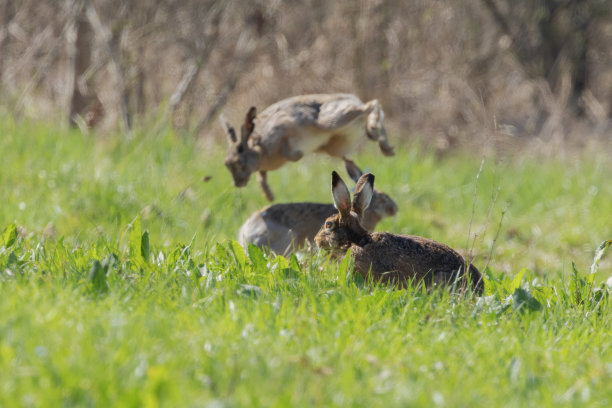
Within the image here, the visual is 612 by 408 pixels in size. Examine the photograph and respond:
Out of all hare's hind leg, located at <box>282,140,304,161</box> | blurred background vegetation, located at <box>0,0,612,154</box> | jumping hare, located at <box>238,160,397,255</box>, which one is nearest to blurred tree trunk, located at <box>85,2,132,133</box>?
blurred background vegetation, located at <box>0,0,612,154</box>

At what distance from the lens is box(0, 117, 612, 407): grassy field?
3.04 m

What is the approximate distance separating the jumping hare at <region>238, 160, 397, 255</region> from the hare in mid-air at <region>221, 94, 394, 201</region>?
1.00 ft

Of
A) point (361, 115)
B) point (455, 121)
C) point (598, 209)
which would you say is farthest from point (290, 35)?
point (361, 115)

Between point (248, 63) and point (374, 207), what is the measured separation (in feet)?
19.2

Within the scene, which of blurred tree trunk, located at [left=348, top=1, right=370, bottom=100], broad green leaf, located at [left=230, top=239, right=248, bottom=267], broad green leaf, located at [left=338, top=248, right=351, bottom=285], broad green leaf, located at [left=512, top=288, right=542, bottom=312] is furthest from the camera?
A: blurred tree trunk, located at [left=348, top=1, right=370, bottom=100]

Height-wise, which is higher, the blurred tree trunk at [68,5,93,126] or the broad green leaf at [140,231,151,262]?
the blurred tree trunk at [68,5,93,126]

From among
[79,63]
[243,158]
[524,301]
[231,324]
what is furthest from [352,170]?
[79,63]

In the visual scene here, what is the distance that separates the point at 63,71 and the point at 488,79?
773 centimetres

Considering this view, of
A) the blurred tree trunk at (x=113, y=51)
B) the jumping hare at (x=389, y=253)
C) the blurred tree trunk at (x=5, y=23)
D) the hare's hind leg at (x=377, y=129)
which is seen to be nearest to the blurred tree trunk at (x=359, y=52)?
the blurred tree trunk at (x=113, y=51)

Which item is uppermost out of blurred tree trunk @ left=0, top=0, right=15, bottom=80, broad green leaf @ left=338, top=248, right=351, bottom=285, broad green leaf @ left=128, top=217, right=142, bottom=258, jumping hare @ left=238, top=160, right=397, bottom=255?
blurred tree trunk @ left=0, top=0, right=15, bottom=80

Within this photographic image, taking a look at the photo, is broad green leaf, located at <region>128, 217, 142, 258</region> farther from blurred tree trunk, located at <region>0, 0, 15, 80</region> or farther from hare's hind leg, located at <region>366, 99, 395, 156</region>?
blurred tree trunk, located at <region>0, 0, 15, 80</region>

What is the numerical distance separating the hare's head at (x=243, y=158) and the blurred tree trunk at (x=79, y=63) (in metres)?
4.37

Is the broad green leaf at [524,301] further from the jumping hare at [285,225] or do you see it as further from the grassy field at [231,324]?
the jumping hare at [285,225]

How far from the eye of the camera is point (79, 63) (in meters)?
10.5
